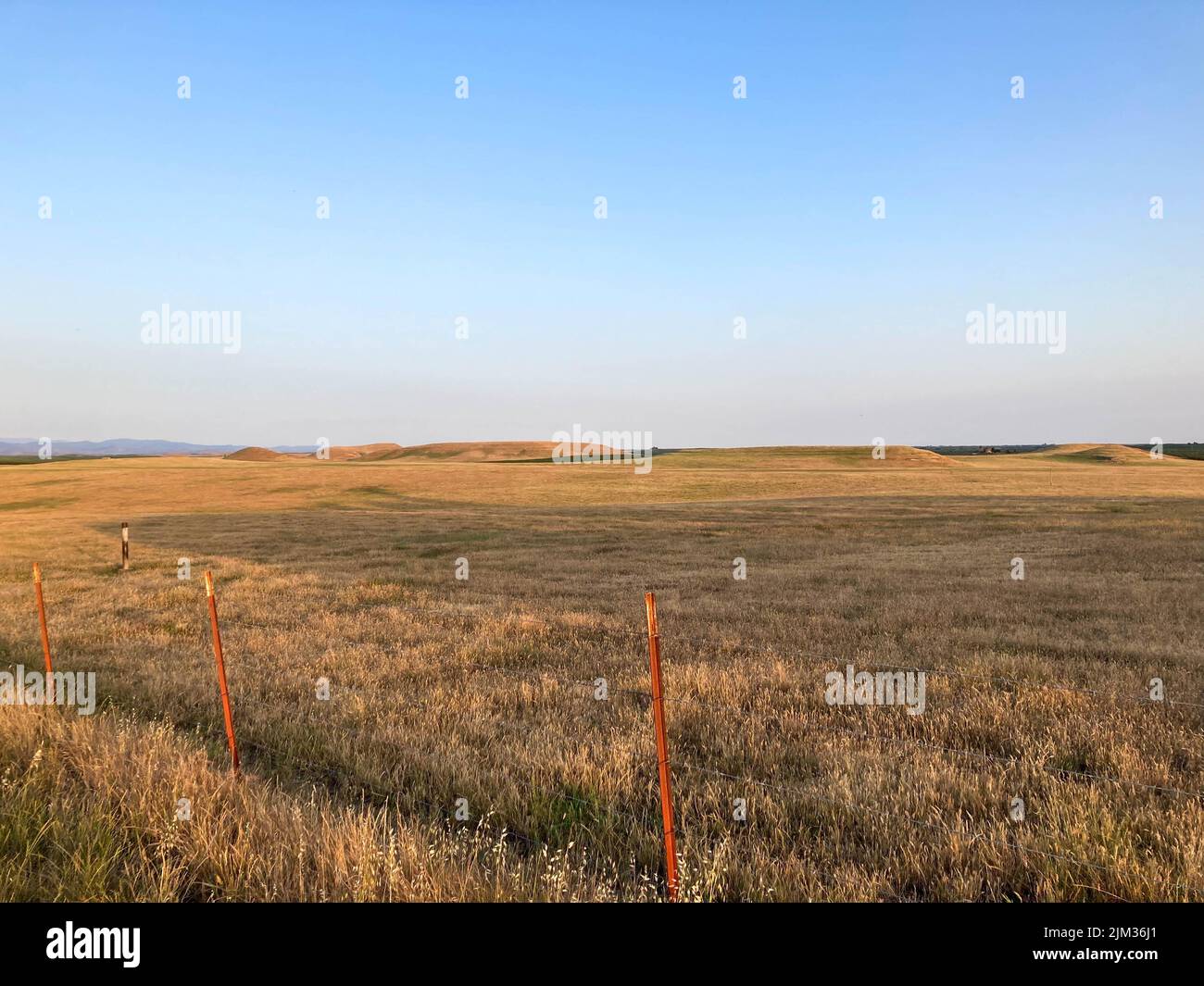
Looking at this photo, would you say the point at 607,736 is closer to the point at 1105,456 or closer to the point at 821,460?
the point at 821,460

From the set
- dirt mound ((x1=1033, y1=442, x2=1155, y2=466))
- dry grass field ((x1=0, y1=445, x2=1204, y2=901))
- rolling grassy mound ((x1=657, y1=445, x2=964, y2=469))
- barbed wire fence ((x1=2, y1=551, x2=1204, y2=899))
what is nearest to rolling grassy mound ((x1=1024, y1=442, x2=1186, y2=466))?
dirt mound ((x1=1033, y1=442, x2=1155, y2=466))

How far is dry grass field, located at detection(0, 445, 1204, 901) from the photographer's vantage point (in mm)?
4070

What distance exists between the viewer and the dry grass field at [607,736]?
4070 mm

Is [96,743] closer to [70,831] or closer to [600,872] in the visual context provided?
[70,831]

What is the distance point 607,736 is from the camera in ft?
21.2

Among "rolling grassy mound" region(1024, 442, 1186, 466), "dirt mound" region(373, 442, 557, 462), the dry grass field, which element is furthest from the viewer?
"dirt mound" region(373, 442, 557, 462)

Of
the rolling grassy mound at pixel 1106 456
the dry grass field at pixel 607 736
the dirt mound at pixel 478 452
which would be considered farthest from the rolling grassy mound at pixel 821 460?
the dry grass field at pixel 607 736

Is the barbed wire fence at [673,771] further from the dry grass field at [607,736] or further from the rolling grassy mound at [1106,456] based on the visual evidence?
the rolling grassy mound at [1106,456]

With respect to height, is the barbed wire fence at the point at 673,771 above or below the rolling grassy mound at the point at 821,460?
below

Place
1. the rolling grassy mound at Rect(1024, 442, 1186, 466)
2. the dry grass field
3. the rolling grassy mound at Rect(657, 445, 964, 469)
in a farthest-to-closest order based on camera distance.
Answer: the rolling grassy mound at Rect(1024, 442, 1186, 466), the rolling grassy mound at Rect(657, 445, 964, 469), the dry grass field

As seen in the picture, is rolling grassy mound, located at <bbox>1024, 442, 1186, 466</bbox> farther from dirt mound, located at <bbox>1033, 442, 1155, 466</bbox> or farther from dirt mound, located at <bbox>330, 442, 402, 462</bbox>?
dirt mound, located at <bbox>330, 442, 402, 462</bbox>
